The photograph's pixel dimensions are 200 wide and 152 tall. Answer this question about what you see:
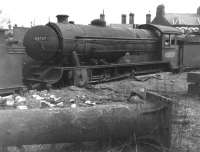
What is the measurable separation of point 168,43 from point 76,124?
12473 mm

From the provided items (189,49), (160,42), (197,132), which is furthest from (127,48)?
(197,132)

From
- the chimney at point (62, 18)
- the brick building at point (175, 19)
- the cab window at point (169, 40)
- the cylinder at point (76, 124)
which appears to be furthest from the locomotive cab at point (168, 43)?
the brick building at point (175, 19)

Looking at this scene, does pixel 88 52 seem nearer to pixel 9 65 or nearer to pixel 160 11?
pixel 9 65

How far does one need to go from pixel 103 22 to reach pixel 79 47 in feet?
7.89

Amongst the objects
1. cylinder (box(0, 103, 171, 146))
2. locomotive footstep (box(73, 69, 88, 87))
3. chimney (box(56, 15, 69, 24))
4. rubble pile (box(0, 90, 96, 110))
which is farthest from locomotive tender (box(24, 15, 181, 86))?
cylinder (box(0, 103, 171, 146))

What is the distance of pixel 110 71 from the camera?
12703mm

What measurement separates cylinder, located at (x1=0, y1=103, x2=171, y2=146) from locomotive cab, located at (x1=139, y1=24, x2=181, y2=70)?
1154 cm

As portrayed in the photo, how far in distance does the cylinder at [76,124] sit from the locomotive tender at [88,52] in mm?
6450

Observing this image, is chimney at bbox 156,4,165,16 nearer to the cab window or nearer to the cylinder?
the cab window

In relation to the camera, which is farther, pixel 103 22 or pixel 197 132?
pixel 103 22

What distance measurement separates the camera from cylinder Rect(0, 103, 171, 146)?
138 inches

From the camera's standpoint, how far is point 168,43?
15.4m

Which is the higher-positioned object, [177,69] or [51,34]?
[51,34]

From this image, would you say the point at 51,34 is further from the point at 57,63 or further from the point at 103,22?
the point at 103,22
